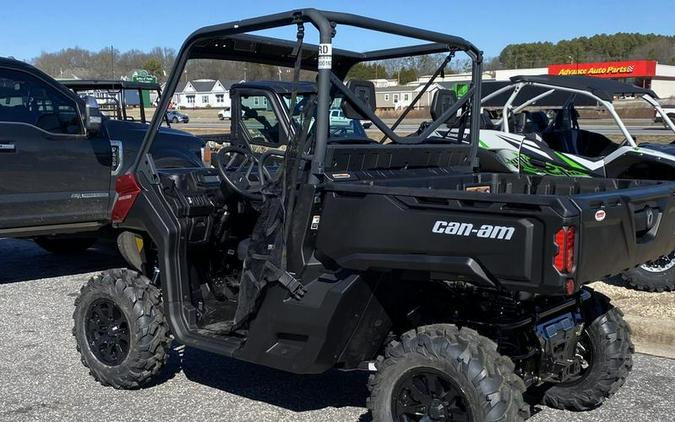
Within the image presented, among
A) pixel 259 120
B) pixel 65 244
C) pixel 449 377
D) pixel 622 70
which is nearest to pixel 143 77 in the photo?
pixel 65 244

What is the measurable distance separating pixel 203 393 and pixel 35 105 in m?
4.35

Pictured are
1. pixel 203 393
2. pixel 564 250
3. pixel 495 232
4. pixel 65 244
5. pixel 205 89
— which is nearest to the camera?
pixel 564 250

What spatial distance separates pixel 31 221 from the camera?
759cm

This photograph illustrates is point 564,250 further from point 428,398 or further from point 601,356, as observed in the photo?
point 601,356

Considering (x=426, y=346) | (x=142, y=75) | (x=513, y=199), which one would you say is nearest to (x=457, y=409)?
(x=426, y=346)

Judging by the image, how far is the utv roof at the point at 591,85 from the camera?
8.69 metres

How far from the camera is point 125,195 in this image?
4.79 metres

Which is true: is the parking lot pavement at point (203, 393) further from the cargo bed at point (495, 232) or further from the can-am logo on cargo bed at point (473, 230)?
the can-am logo on cargo bed at point (473, 230)

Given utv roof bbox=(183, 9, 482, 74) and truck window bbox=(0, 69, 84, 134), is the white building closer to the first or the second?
utv roof bbox=(183, 9, 482, 74)

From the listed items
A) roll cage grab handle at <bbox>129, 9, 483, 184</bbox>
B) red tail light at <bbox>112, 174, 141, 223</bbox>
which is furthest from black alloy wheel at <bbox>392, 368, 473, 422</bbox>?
red tail light at <bbox>112, 174, 141, 223</bbox>

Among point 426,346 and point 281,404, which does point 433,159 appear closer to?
point 426,346

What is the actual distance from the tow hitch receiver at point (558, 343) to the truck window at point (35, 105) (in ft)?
19.1

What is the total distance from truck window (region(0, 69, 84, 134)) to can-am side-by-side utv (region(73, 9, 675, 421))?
341 centimetres

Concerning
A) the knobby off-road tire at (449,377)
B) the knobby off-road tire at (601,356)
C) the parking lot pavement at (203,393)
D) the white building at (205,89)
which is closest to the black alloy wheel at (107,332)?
the parking lot pavement at (203,393)
